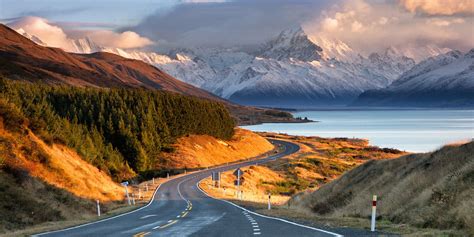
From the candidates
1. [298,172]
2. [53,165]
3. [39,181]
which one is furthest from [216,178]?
[39,181]

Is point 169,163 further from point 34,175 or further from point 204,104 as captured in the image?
point 34,175

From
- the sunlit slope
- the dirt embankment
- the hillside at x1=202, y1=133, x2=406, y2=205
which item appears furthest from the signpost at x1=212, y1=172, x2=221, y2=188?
the dirt embankment

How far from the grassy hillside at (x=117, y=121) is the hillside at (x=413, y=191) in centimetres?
3173

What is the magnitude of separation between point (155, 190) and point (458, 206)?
5615 cm

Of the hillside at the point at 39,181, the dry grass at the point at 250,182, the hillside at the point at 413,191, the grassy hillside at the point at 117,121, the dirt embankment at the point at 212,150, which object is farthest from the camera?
the dirt embankment at the point at 212,150

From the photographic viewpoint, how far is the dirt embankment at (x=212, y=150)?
11440cm

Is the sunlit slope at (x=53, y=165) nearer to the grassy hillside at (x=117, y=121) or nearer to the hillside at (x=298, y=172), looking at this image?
the grassy hillside at (x=117, y=121)

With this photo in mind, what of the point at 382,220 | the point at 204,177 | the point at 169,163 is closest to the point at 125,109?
the point at 169,163

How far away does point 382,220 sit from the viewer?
2450cm

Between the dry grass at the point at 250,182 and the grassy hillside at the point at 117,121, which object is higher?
the grassy hillside at the point at 117,121

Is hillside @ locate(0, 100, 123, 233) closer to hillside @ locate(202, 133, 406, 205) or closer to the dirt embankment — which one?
hillside @ locate(202, 133, 406, 205)

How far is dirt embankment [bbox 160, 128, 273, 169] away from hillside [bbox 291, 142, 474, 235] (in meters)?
71.2

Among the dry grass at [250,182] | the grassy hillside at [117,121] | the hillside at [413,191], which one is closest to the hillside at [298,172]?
the dry grass at [250,182]

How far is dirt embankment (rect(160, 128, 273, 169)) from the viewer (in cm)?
11440
